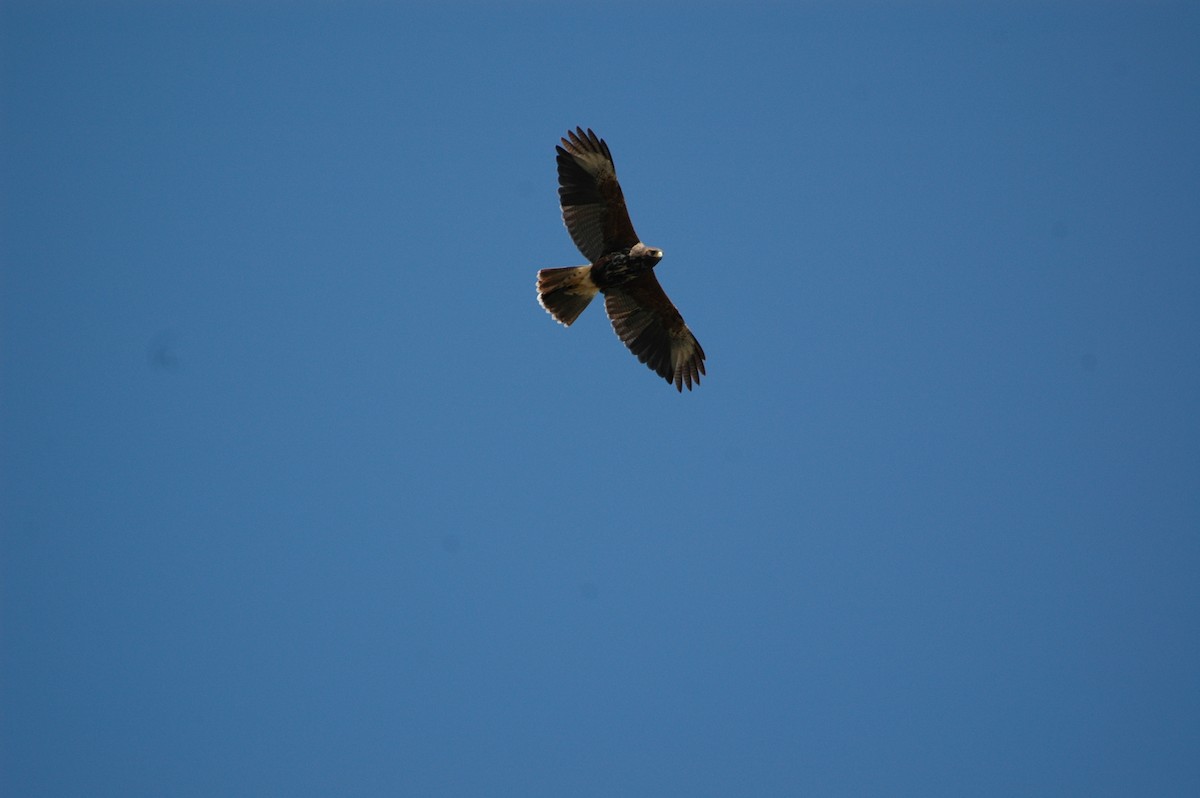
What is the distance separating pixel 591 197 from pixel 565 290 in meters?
1.22

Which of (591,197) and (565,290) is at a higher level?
(591,197)

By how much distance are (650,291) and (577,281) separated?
99cm

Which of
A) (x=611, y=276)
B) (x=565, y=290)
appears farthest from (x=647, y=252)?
(x=565, y=290)

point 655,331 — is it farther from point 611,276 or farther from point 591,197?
point 591,197

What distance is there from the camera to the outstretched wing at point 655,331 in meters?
15.3

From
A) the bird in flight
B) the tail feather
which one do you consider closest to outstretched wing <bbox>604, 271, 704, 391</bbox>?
the bird in flight

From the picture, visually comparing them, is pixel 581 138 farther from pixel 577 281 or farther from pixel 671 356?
pixel 671 356

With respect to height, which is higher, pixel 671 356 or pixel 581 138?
pixel 581 138

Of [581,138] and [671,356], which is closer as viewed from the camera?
[581,138]

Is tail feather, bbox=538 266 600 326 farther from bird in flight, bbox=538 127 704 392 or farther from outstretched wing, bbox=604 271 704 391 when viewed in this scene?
outstretched wing, bbox=604 271 704 391

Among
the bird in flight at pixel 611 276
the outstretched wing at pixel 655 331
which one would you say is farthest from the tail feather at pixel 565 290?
the outstretched wing at pixel 655 331

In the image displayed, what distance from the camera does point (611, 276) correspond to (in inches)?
579

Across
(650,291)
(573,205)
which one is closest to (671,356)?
(650,291)

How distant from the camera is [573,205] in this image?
14469 mm
